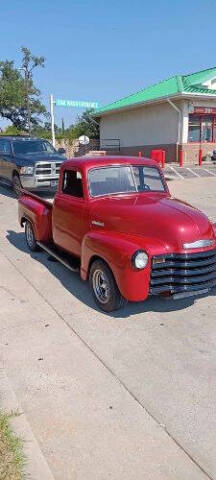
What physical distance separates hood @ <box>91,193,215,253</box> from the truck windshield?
0.47 feet

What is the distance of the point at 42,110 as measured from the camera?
5156 centimetres

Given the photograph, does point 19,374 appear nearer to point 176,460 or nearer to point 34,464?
point 34,464

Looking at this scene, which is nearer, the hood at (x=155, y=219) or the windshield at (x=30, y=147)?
the hood at (x=155, y=219)

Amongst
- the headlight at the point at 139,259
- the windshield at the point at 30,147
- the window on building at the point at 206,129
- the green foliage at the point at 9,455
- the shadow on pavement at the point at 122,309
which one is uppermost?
the window on building at the point at 206,129

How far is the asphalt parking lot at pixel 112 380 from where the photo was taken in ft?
9.06

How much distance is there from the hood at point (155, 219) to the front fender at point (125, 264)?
205 mm

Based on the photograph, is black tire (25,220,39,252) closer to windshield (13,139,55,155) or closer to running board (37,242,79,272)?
running board (37,242,79,272)

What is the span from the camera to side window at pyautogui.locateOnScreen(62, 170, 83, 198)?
5.66m

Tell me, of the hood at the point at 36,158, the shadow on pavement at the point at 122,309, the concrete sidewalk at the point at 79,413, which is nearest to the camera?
the concrete sidewalk at the point at 79,413

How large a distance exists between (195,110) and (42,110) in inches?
1238

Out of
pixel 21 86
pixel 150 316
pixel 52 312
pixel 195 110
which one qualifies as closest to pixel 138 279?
pixel 150 316

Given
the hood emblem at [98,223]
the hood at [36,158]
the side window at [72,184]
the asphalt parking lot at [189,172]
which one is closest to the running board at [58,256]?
the hood emblem at [98,223]

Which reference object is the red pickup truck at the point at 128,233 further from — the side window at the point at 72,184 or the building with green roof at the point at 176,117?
the building with green roof at the point at 176,117

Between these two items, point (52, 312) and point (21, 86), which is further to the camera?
point (21, 86)
